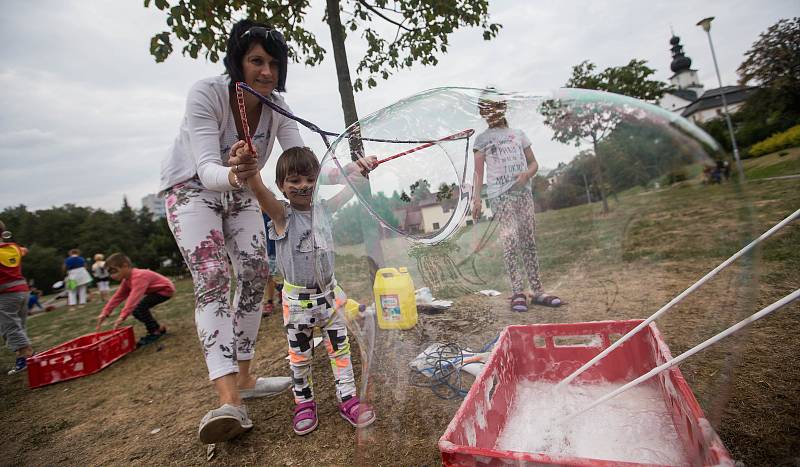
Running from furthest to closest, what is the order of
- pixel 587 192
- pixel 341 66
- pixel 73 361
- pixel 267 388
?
pixel 73 361 < pixel 341 66 < pixel 267 388 < pixel 587 192

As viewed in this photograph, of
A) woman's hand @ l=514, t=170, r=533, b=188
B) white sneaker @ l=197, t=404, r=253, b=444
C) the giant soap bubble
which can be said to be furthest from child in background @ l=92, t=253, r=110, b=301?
woman's hand @ l=514, t=170, r=533, b=188

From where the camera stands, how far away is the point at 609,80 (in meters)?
5.38

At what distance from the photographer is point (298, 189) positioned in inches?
70.4

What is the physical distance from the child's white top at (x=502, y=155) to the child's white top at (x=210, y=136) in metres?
1.00

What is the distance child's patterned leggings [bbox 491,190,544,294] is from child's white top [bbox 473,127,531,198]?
0.14 feet

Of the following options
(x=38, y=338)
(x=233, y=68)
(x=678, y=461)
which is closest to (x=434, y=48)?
(x=233, y=68)

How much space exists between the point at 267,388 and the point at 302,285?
3.17 feet

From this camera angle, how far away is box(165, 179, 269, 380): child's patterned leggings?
5.88 ft

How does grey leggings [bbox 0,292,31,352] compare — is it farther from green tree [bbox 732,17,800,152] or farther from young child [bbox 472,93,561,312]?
green tree [bbox 732,17,800,152]

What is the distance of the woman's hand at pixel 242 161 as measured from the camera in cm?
145

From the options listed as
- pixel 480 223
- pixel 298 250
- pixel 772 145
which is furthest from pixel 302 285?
pixel 772 145

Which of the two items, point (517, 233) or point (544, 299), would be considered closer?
point (517, 233)

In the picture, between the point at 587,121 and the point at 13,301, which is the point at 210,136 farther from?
the point at 13,301

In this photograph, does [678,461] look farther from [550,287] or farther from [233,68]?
[233,68]
